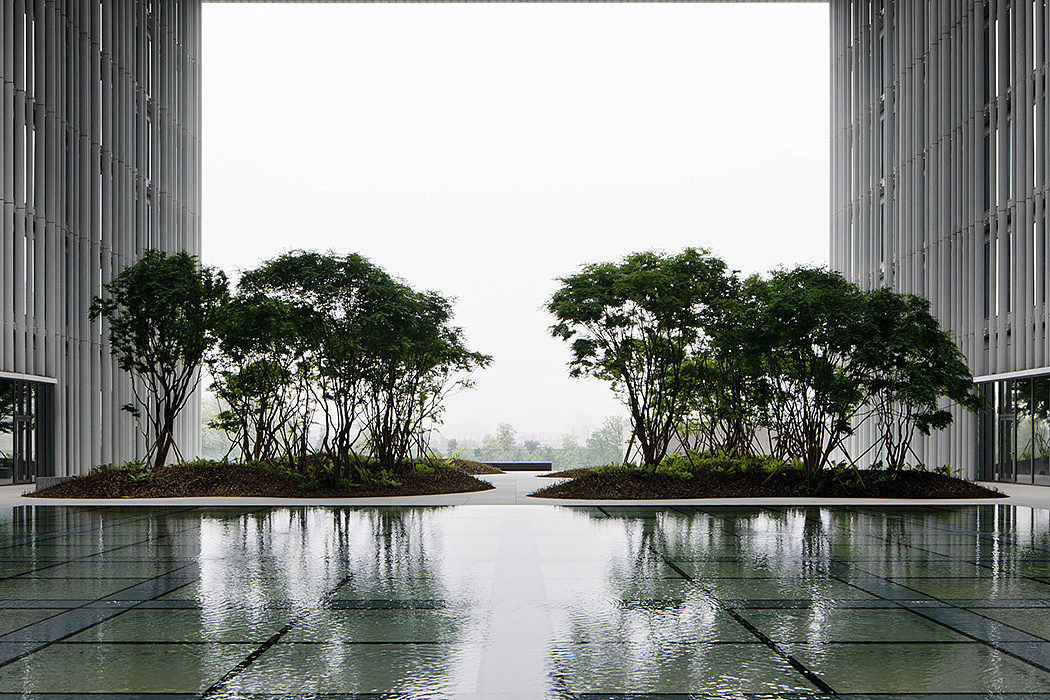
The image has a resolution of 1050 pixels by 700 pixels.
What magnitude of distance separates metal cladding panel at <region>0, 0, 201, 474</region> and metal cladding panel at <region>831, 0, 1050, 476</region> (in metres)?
29.6

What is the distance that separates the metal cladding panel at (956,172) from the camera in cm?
2830

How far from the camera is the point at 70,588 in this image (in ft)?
27.5

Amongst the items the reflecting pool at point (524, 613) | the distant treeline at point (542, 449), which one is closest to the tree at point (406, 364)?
the reflecting pool at point (524, 613)

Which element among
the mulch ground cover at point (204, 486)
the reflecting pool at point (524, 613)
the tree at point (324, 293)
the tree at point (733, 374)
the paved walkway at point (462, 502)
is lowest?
the paved walkway at point (462, 502)

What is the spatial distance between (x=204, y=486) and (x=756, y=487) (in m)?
11.6

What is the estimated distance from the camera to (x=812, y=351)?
19844mm

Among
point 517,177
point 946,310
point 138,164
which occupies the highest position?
point 517,177

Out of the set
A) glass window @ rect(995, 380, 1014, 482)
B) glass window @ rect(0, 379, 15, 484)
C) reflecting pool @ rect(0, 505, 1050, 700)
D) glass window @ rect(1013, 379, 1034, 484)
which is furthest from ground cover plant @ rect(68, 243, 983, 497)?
glass window @ rect(995, 380, 1014, 482)

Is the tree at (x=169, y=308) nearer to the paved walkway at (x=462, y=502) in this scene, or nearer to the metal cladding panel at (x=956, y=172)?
the paved walkway at (x=462, y=502)

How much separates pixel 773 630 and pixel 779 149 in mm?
92958

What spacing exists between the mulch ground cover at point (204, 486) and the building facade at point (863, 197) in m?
9.05

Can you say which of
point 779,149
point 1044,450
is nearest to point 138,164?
point 1044,450

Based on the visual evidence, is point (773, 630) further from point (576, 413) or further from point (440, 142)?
point (440, 142)

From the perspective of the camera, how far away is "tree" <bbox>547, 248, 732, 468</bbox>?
20495 millimetres
